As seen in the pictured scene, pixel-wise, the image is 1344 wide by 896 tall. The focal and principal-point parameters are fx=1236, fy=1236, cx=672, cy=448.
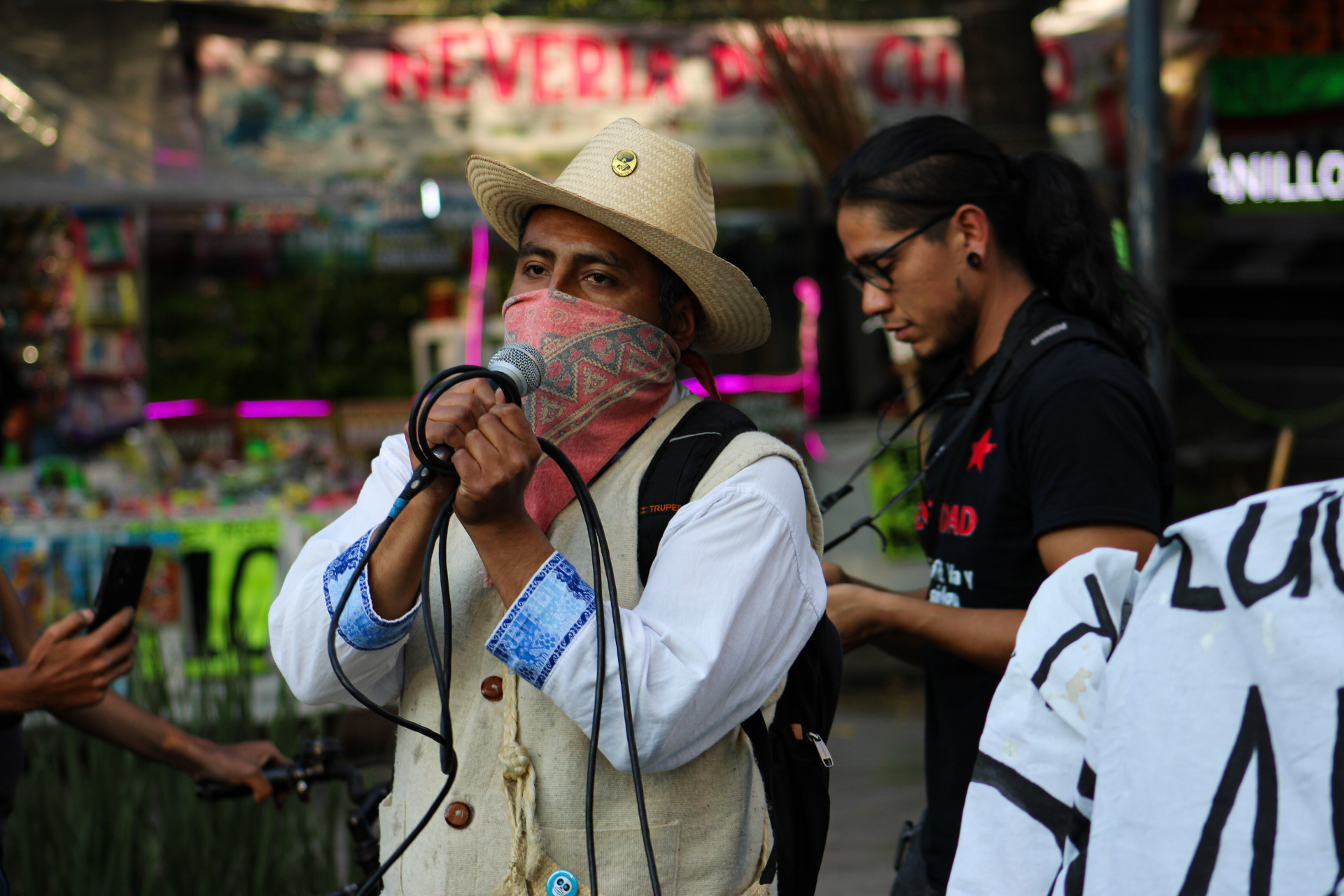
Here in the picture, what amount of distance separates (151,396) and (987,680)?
23.7 feet

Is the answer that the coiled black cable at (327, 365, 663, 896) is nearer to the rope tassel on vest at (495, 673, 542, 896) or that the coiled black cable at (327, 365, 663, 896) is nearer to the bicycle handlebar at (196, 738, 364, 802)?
the rope tassel on vest at (495, 673, 542, 896)

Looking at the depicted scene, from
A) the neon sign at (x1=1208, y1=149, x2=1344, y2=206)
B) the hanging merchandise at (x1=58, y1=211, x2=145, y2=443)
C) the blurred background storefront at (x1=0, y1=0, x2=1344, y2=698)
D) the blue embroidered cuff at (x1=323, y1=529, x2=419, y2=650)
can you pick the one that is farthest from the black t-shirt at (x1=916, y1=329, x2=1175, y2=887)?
the neon sign at (x1=1208, y1=149, x2=1344, y2=206)

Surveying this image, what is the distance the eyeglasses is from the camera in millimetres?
2174

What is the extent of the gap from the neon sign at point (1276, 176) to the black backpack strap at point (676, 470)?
24.5ft

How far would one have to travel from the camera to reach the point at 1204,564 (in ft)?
3.18

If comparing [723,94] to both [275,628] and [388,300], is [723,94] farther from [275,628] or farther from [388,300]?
[275,628]

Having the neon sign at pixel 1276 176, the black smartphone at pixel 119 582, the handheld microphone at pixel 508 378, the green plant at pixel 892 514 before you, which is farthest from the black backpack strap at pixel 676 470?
the neon sign at pixel 1276 176

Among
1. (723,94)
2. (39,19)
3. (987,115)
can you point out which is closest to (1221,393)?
(723,94)

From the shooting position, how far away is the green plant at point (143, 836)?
274 centimetres

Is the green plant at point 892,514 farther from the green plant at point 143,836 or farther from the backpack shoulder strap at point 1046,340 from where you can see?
the backpack shoulder strap at point 1046,340

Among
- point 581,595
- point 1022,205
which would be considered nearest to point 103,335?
point 1022,205

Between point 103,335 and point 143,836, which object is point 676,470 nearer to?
point 143,836

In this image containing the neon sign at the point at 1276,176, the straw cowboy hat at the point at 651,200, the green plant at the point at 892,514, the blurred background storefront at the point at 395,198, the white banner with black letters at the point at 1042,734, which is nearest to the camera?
the white banner with black letters at the point at 1042,734

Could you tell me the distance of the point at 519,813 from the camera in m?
1.51
